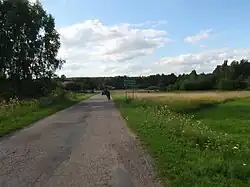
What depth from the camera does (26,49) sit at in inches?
1880

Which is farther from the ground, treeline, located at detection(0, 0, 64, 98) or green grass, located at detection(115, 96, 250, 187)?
treeline, located at detection(0, 0, 64, 98)

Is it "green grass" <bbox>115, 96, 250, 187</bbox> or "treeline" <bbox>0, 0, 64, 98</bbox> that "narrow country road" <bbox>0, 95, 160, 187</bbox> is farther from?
"treeline" <bbox>0, 0, 64, 98</bbox>

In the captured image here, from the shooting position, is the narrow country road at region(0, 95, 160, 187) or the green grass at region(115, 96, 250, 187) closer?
the green grass at region(115, 96, 250, 187)

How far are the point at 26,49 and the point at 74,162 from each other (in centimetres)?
4148

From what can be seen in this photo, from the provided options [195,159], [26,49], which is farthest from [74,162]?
[26,49]

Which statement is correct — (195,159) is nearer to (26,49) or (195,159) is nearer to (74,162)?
(74,162)

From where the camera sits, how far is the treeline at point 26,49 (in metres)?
45.6

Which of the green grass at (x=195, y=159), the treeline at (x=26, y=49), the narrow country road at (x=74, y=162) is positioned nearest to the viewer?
the green grass at (x=195, y=159)

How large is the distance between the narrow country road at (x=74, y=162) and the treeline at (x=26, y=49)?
31.7m

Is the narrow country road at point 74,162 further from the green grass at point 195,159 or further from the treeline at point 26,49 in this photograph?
the treeline at point 26,49

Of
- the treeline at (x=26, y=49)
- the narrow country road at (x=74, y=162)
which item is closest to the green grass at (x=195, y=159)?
the narrow country road at (x=74, y=162)

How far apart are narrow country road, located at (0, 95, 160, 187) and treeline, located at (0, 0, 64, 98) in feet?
104

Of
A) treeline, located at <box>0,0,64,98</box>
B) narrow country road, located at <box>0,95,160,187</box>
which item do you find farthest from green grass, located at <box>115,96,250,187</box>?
treeline, located at <box>0,0,64,98</box>

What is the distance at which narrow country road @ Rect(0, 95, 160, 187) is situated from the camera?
6852mm
